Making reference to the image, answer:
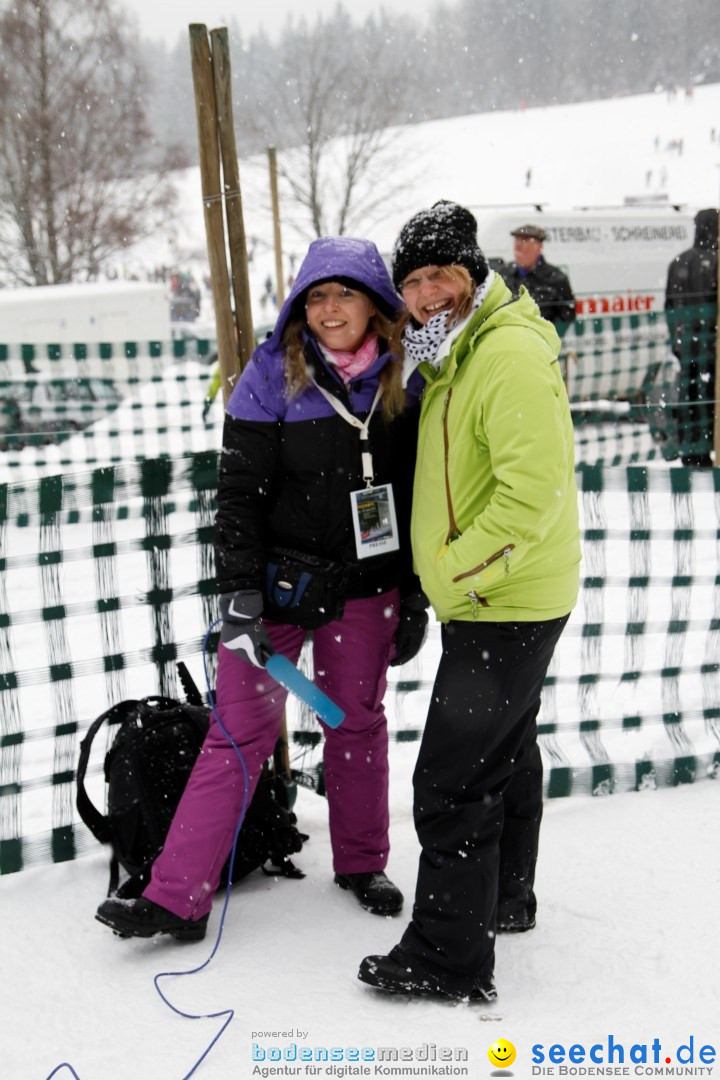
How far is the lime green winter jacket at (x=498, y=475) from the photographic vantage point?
2092 millimetres

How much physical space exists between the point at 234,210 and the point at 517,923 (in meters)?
2.30

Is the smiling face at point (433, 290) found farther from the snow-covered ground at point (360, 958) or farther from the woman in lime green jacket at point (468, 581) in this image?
the snow-covered ground at point (360, 958)

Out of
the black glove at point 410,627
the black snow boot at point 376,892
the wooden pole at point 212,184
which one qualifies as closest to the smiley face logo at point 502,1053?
the black snow boot at point 376,892

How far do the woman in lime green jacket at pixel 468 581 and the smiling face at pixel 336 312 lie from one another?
176 millimetres

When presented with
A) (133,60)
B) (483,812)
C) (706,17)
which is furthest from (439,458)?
(706,17)

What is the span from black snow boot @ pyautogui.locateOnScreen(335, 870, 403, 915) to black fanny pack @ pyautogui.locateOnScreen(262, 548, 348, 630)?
2.79 feet

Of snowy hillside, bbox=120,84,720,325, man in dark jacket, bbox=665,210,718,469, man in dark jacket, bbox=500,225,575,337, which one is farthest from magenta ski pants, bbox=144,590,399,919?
snowy hillside, bbox=120,84,720,325

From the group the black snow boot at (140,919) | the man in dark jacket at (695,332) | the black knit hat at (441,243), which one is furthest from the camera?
the man in dark jacket at (695,332)

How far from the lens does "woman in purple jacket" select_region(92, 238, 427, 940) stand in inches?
98.9

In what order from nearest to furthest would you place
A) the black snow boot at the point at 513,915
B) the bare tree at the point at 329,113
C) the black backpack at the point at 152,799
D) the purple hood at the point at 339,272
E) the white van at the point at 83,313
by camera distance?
the purple hood at the point at 339,272, the black snow boot at the point at 513,915, the black backpack at the point at 152,799, the white van at the point at 83,313, the bare tree at the point at 329,113

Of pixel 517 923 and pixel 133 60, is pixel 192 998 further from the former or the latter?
pixel 133 60

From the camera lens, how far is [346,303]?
8.21ft

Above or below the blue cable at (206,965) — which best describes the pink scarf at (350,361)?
above

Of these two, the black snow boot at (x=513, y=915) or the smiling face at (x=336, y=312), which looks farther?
the black snow boot at (x=513, y=915)
